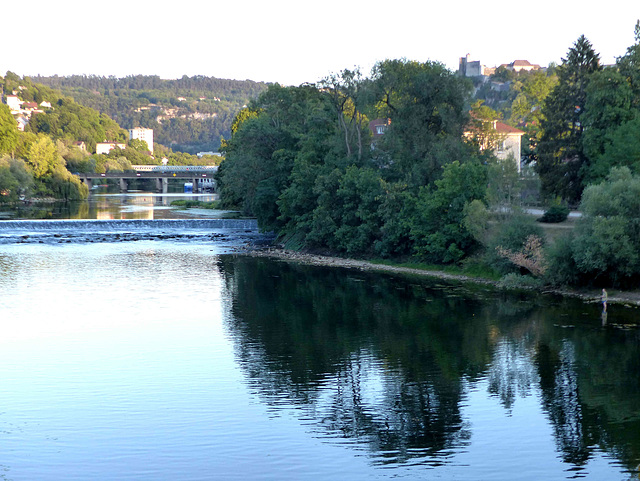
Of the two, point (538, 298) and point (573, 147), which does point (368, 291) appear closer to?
point (538, 298)

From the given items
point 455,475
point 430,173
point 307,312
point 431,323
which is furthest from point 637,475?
point 430,173

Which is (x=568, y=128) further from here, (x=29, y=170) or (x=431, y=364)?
(x=29, y=170)

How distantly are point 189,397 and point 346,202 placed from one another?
31458 mm

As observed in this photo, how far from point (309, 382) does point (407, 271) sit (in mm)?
23751

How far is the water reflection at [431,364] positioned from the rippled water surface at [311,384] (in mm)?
80

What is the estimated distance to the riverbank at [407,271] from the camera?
1377 inches

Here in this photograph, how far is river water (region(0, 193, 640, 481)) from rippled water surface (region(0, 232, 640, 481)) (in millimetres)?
73

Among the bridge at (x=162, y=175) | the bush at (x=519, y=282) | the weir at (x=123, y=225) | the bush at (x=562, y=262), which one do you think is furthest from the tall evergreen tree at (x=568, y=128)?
the bridge at (x=162, y=175)

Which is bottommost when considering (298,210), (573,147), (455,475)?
(455,475)

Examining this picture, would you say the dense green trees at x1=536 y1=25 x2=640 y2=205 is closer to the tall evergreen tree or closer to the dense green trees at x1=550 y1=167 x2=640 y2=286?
the tall evergreen tree

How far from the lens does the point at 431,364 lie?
2508 cm

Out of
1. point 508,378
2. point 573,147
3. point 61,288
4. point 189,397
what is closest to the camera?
point 189,397

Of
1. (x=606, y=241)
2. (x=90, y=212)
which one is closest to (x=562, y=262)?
(x=606, y=241)

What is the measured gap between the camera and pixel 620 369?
24234mm
